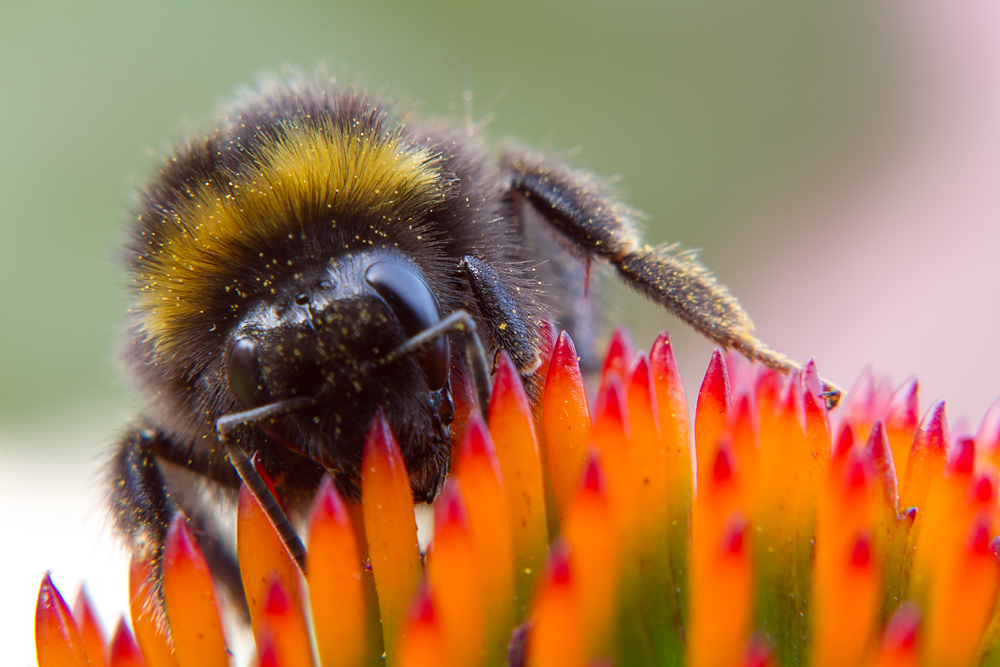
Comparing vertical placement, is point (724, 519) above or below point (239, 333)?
below

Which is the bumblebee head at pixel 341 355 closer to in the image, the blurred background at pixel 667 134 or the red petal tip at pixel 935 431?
the red petal tip at pixel 935 431

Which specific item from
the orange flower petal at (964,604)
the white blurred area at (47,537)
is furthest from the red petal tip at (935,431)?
the white blurred area at (47,537)

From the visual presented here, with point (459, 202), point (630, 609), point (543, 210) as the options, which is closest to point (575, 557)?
point (630, 609)

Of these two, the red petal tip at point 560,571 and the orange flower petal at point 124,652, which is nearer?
the red petal tip at point 560,571

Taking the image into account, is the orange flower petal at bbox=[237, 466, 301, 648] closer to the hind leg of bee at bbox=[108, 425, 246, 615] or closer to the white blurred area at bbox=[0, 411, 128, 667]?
the hind leg of bee at bbox=[108, 425, 246, 615]

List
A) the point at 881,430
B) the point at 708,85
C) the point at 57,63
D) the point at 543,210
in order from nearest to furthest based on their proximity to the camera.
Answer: the point at 881,430 → the point at 543,210 → the point at 57,63 → the point at 708,85

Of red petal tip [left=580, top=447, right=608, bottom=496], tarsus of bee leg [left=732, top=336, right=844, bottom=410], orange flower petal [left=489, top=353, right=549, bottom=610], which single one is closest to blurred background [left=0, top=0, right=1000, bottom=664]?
tarsus of bee leg [left=732, top=336, right=844, bottom=410]

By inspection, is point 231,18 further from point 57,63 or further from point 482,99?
point 482,99

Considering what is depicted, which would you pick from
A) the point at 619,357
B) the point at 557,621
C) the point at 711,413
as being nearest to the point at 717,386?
the point at 711,413
